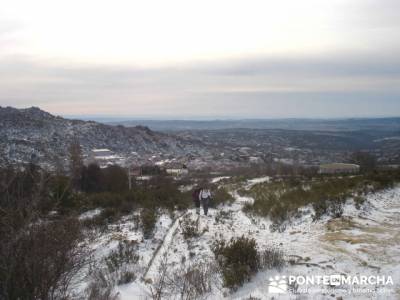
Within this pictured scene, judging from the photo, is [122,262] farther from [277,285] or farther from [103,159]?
[103,159]

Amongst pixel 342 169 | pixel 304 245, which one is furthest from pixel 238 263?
pixel 342 169

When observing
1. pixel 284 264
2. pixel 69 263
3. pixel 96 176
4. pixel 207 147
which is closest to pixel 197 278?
pixel 284 264

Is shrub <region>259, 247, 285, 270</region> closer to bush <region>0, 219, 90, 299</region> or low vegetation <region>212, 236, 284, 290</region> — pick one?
low vegetation <region>212, 236, 284, 290</region>

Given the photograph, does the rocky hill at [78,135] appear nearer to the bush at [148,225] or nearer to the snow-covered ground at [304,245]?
the bush at [148,225]

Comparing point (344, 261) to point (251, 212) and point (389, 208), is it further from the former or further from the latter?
point (251, 212)

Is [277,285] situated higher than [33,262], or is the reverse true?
[33,262]
